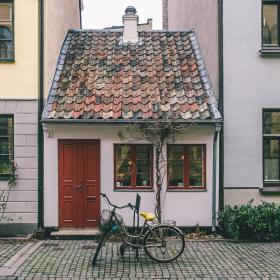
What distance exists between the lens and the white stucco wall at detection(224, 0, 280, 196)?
13508mm

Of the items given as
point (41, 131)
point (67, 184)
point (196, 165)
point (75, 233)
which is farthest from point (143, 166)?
point (41, 131)

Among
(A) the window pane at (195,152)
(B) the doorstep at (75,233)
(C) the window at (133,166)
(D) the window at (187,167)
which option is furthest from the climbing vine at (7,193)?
(A) the window pane at (195,152)

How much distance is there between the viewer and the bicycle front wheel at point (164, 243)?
10008 mm

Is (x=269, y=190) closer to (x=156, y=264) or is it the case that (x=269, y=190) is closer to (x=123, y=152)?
(x=123, y=152)

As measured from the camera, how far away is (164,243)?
10.0 meters

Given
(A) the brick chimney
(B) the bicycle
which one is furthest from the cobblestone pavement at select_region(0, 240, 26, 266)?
(A) the brick chimney

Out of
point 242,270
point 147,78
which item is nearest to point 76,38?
point 147,78

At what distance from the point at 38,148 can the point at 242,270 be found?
6370mm

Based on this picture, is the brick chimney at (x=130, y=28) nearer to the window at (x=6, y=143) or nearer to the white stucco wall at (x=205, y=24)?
the white stucco wall at (x=205, y=24)

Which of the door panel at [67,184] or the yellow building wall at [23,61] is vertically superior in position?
the yellow building wall at [23,61]

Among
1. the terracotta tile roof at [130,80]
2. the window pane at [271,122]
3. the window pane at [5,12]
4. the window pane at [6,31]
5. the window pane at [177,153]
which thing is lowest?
the window pane at [177,153]

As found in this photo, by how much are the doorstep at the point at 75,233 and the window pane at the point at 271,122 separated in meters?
5.43

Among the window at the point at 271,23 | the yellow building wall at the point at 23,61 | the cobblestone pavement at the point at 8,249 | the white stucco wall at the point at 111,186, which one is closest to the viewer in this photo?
the cobblestone pavement at the point at 8,249

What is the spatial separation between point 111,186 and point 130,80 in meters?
3.12
